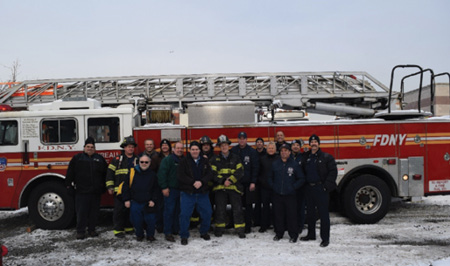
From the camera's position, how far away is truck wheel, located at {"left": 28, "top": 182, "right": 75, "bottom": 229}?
6.95 m

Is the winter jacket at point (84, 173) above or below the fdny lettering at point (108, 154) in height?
below

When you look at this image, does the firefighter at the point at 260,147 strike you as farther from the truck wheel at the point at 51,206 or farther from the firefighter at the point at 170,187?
the truck wheel at the point at 51,206

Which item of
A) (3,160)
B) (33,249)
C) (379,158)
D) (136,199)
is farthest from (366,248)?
(3,160)

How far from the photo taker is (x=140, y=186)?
6043mm

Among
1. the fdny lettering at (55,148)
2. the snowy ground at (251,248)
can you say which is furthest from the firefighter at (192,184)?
the fdny lettering at (55,148)

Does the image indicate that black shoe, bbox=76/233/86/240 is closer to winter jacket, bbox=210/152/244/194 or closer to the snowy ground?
the snowy ground

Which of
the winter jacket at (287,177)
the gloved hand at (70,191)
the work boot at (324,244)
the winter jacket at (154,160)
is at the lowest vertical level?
the work boot at (324,244)

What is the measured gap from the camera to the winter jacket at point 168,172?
605 centimetres

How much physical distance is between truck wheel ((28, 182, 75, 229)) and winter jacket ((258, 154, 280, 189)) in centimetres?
401

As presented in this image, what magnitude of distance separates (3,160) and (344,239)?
7199 millimetres

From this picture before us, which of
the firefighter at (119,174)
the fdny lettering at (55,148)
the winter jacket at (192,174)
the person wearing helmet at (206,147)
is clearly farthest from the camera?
the fdny lettering at (55,148)

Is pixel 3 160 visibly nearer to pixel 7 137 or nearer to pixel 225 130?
pixel 7 137

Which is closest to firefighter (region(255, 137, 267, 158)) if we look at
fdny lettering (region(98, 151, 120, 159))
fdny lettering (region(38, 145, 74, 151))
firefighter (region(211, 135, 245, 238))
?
firefighter (region(211, 135, 245, 238))

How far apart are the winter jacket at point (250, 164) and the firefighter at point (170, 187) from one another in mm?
1270
